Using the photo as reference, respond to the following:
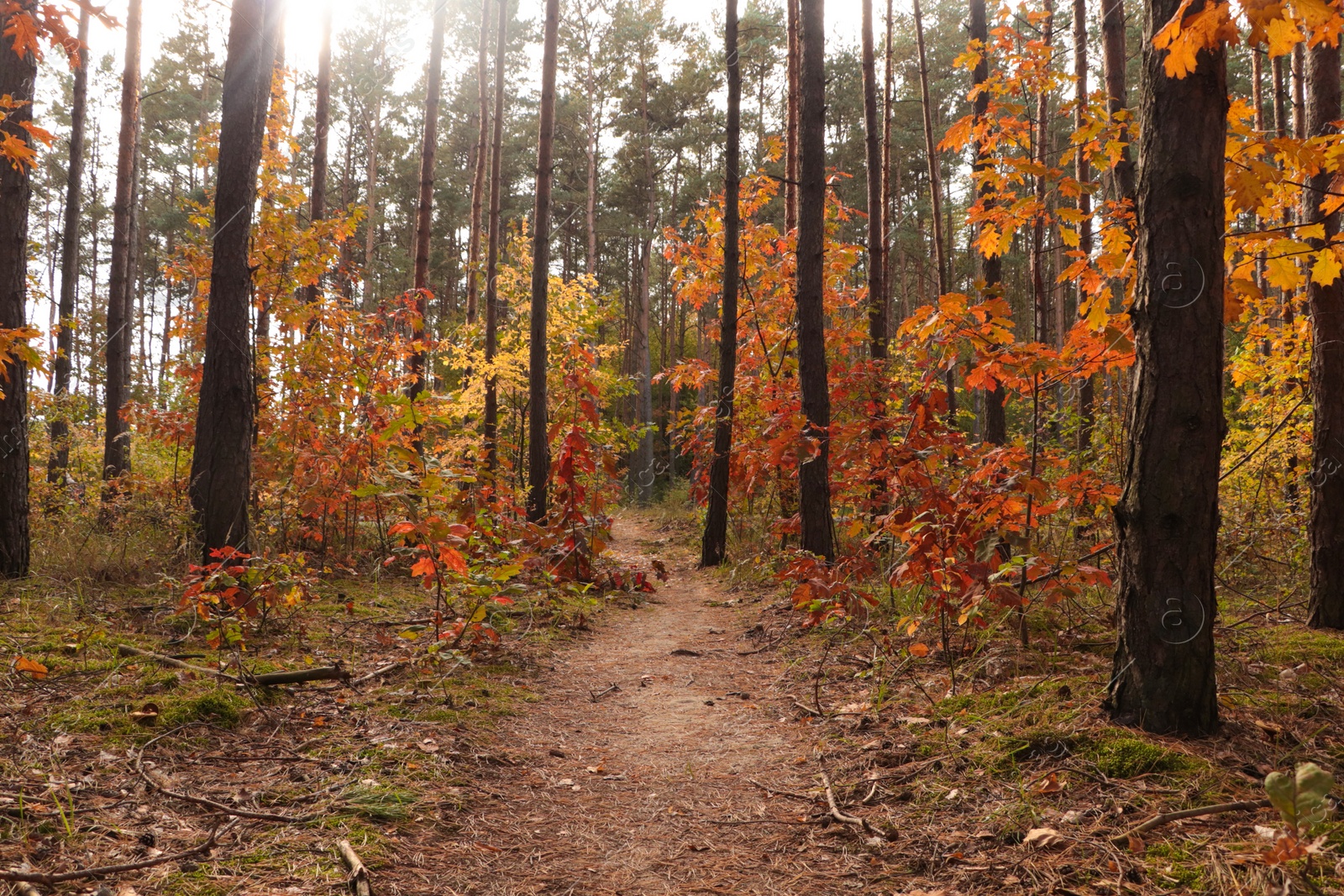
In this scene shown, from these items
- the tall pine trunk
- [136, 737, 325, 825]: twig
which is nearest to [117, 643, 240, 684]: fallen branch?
[136, 737, 325, 825]: twig

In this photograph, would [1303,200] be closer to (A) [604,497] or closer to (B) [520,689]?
(B) [520,689]

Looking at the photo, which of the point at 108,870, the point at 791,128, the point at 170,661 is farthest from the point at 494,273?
the point at 108,870

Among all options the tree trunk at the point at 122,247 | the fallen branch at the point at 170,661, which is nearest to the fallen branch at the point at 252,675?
the fallen branch at the point at 170,661

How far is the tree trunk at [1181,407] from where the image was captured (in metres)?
2.79

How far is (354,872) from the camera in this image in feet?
7.23

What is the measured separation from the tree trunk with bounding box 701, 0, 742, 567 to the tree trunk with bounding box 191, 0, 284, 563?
559 cm

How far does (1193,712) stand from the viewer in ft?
9.12

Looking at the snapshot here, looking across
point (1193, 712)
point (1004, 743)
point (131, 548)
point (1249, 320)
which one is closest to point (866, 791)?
point (1004, 743)

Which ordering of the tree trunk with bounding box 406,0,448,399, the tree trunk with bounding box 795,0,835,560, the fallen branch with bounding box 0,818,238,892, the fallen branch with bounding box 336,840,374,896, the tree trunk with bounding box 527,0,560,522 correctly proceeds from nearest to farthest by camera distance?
the fallen branch with bounding box 0,818,238,892, the fallen branch with bounding box 336,840,374,896, the tree trunk with bounding box 795,0,835,560, the tree trunk with bounding box 527,0,560,522, the tree trunk with bounding box 406,0,448,399

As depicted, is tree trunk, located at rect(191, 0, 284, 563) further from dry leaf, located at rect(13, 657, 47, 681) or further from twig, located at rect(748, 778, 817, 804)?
twig, located at rect(748, 778, 817, 804)

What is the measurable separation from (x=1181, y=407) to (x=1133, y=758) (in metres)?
1.30

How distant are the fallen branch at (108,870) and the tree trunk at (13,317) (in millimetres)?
4546

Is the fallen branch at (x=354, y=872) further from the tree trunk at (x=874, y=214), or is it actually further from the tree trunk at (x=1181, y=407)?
the tree trunk at (x=874, y=214)

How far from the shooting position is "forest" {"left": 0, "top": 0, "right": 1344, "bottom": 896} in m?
2.46
